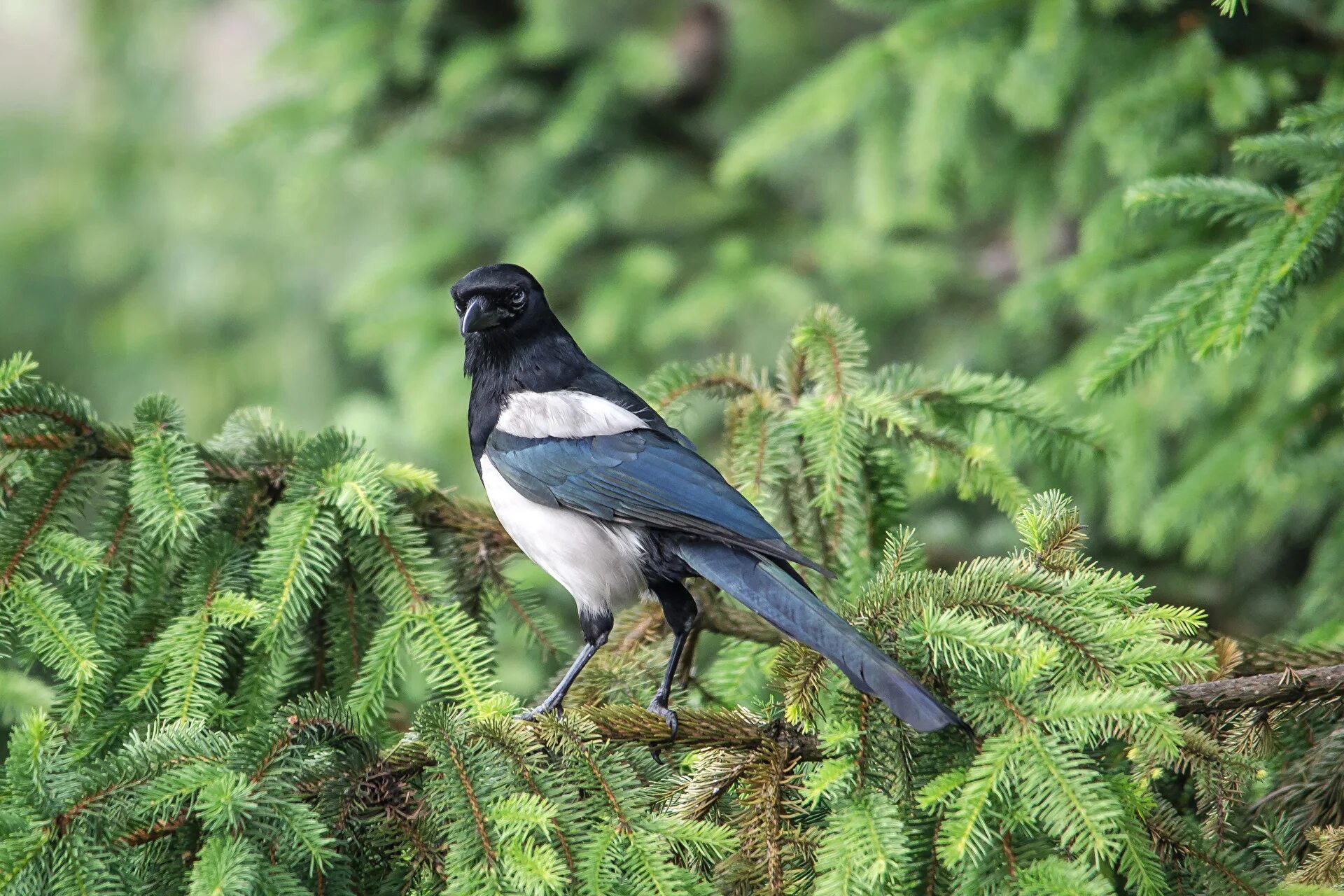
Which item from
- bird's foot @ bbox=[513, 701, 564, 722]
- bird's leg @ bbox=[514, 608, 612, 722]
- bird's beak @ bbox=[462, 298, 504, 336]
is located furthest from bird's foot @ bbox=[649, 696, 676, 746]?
bird's beak @ bbox=[462, 298, 504, 336]

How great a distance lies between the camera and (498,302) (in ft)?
8.98

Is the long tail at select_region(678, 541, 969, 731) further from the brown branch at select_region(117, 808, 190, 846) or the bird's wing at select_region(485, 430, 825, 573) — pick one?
the brown branch at select_region(117, 808, 190, 846)

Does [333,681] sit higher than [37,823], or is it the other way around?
[333,681]

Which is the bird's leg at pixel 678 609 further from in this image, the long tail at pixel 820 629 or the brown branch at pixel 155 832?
the brown branch at pixel 155 832

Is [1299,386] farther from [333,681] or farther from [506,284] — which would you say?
[333,681]

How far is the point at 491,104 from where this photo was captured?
4.67 meters

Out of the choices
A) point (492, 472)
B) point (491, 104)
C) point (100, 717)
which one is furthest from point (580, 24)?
point (100, 717)

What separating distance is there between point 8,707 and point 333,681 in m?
1.06

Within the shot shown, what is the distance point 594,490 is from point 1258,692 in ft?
4.29

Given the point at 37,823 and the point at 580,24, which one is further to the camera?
the point at 580,24

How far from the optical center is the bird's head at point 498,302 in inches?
106

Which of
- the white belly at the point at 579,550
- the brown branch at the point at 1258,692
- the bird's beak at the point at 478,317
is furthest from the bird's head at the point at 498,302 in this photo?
the brown branch at the point at 1258,692

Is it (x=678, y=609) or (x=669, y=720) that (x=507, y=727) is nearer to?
(x=669, y=720)

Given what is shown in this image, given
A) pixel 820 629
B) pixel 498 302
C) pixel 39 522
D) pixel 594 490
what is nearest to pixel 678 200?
pixel 498 302
